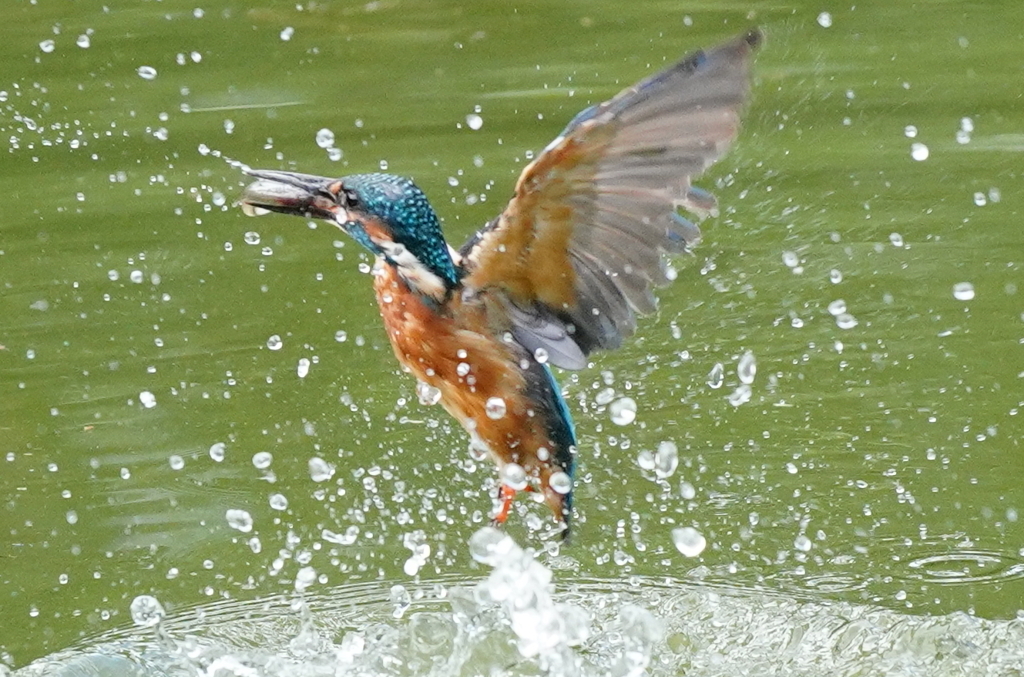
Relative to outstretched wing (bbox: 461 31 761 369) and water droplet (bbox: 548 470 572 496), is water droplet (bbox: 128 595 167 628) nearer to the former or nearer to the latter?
water droplet (bbox: 548 470 572 496)

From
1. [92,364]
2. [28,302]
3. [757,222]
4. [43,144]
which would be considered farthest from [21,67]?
[757,222]

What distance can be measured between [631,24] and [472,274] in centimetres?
376

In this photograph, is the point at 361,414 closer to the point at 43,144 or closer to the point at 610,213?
the point at 610,213

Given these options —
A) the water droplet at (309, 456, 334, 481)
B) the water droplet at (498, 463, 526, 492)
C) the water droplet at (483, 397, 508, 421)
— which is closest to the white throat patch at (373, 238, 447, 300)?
the water droplet at (483, 397, 508, 421)

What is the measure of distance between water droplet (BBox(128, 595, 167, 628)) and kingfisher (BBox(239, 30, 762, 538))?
0.73 m

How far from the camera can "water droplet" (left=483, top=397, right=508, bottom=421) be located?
10.7 ft

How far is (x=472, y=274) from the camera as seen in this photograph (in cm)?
309

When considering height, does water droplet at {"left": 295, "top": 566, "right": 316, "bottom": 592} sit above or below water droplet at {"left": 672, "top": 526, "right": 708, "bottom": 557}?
below

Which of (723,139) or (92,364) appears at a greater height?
(723,139)

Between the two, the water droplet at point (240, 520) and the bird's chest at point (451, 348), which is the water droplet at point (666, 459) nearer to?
the bird's chest at point (451, 348)

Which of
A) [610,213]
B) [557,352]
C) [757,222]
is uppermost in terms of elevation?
[610,213]

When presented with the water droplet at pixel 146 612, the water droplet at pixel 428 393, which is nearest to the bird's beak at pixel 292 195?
the water droplet at pixel 428 393

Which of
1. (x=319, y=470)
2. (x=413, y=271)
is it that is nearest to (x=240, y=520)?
(x=319, y=470)

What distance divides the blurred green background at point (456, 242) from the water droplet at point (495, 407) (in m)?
0.55
